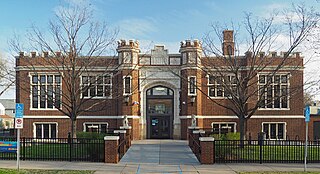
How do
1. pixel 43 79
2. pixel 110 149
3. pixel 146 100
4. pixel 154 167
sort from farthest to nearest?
pixel 146 100 → pixel 43 79 → pixel 110 149 → pixel 154 167

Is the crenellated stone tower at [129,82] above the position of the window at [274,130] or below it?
above

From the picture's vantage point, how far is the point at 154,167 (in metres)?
16.5

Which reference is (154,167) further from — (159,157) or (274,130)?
(274,130)

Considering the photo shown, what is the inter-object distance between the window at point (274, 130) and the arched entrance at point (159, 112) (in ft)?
27.5

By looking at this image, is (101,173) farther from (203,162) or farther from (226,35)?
(226,35)

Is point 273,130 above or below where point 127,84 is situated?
below

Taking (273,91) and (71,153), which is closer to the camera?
(71,153)

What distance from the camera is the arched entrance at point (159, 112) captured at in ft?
113

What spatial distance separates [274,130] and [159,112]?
10287 mm

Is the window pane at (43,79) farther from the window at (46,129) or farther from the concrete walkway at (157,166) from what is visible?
the concrete walkway at (157,166)

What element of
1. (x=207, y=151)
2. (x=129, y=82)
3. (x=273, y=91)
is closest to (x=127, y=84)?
(x=129, y=82)

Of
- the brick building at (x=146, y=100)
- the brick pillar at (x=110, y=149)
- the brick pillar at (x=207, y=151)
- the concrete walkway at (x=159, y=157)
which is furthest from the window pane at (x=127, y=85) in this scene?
the brick pillar at (x=207, y=151)

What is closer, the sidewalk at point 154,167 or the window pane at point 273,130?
the sidewalk at point 154,167

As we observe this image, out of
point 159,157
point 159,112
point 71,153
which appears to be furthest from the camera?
point 159,112
